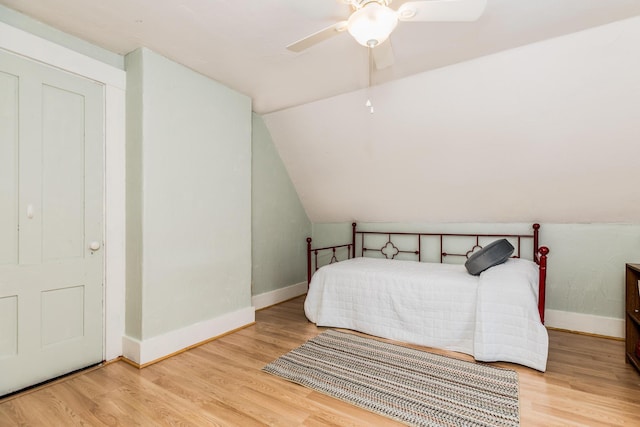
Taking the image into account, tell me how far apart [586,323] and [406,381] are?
6.68 feet

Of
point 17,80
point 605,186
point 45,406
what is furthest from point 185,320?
point 605,186

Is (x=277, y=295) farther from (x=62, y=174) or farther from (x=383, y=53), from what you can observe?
(x=383, y=53)

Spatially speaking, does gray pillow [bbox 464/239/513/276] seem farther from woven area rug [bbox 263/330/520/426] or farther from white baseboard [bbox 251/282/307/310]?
white baseboard [bbox 251/282/307/310]

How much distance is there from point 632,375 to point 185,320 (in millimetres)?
3148

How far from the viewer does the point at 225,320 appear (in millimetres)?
2916

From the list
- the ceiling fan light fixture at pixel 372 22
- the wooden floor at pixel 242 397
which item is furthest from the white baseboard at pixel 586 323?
the ceiling fan light fixture at pixel 372 22

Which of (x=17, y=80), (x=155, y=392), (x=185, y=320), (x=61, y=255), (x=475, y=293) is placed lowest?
(x=155, y=392)

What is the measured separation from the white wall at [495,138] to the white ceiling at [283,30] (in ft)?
0.66

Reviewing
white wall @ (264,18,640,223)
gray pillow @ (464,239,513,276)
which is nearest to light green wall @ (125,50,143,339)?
white wall @ (264,18,640,223)

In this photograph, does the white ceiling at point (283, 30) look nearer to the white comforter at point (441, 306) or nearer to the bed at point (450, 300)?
the bed at point (450, 300)

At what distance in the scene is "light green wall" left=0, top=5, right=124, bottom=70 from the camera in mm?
1947

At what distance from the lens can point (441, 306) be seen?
2.62 m

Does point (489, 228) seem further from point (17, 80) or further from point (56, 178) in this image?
point (17, 80)

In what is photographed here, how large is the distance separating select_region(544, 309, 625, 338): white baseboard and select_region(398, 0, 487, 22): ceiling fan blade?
113 inches
